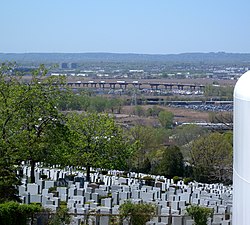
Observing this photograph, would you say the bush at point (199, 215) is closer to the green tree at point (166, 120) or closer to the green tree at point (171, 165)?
the green tree at point (171, 165)

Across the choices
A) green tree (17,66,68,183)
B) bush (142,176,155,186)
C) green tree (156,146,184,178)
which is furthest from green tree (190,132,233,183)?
green tree (17,66,68,183)

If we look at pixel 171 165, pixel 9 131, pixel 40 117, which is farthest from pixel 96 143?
pixel 9 131

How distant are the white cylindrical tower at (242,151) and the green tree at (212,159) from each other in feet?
84.5

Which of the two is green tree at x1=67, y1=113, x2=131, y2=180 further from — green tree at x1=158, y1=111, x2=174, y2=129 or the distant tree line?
green tree at x1=158, y1=111, x2=174, y2=129

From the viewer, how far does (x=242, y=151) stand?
323 inches

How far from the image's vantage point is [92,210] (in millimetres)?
18750

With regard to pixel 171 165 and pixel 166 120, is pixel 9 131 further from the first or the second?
pixel 166 120

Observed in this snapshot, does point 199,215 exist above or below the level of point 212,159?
above

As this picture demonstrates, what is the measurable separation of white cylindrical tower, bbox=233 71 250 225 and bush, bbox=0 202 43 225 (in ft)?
29.9

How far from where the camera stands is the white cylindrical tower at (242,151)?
8094mm

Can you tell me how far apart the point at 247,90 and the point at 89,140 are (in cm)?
2224

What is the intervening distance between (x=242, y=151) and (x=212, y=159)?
92.8 ft

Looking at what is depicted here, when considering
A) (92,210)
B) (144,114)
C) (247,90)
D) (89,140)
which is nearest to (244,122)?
(247,90)

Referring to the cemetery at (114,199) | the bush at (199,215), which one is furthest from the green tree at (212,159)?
the bush at (199,215)
